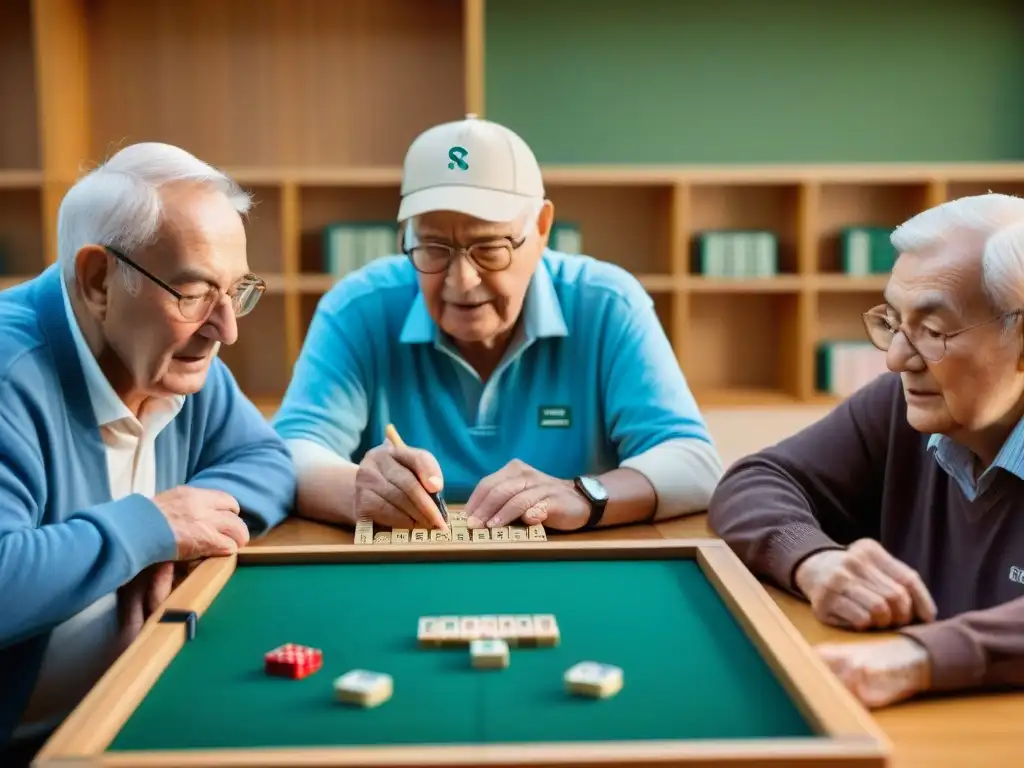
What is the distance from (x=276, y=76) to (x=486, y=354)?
8.82 feet

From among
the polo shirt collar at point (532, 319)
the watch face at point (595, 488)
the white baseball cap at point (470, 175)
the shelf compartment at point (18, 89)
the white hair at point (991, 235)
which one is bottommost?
the watch face at point (595, 488)

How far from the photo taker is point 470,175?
6.97 ft

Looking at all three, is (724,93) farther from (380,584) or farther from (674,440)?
(380,584)

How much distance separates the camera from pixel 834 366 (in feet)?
14.7

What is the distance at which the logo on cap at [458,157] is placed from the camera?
2.13 m

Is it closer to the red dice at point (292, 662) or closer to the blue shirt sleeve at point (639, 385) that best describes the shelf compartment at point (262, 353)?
the blue shirt sleeve at point (639, 385)

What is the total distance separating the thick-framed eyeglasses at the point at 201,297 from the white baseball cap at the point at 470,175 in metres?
0.43

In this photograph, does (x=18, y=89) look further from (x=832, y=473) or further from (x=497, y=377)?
(x=832, y=473)

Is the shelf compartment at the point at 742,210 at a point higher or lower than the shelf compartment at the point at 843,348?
higher

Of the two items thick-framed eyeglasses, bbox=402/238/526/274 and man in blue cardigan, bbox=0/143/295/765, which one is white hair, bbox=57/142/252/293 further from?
thick-framed eyeglasses, bbox=402/238/526/274

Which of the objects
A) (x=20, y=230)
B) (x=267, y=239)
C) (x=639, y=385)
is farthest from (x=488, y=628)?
(x=20, y=230)

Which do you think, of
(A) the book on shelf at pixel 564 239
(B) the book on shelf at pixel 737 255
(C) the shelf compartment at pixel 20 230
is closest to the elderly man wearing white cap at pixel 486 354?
(A) the book on shelf at pixel 564 239

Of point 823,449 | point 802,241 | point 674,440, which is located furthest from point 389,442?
point 802,241

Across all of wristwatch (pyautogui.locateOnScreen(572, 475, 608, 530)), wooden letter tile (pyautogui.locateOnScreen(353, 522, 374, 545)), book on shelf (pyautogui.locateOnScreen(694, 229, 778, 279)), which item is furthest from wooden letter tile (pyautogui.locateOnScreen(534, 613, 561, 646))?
book on shelf (pyautogui.locateOnScreen(694, 229, 778, 279))
